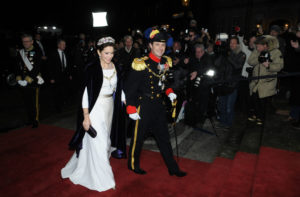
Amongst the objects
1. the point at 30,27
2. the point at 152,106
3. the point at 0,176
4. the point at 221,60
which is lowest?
the point at 0,176

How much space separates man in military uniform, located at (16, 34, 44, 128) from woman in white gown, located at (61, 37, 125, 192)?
2.77 meters

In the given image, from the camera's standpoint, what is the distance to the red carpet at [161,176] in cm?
296

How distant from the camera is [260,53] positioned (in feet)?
16.2

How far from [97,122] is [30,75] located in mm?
3093

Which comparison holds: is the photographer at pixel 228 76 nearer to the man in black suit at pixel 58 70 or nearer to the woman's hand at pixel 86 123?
the woman's hand at pixel 86 123

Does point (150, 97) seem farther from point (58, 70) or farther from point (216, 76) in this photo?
point (58, 70)

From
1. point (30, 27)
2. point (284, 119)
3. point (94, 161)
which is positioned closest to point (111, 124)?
point (94, 161)

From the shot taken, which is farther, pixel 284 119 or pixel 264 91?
pixel 284 119

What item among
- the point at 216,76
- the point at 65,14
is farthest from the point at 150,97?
the point at 65,14

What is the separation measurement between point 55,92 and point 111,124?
12.6ft

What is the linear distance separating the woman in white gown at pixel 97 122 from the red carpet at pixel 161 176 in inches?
6.5

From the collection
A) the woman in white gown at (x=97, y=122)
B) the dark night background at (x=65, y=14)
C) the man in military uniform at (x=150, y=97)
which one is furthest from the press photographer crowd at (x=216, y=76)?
the dark night background at (x=65, y=14)

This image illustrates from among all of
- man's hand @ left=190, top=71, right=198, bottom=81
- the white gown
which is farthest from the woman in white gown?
man's hand @ left=190, top=71, right=198, bottom=81

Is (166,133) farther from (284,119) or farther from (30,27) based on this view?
(30,27)
